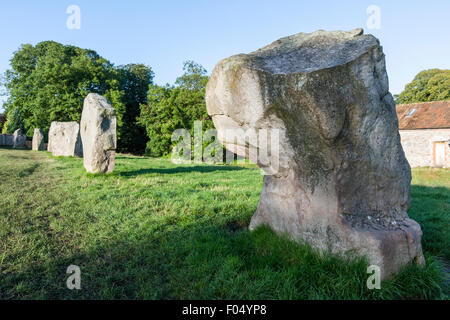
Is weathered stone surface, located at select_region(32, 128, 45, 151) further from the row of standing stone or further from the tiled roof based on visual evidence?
the tiled roof

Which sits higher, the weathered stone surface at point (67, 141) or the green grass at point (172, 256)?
the weathered stone surface at point (67, 141)

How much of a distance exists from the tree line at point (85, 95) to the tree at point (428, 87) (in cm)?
2993

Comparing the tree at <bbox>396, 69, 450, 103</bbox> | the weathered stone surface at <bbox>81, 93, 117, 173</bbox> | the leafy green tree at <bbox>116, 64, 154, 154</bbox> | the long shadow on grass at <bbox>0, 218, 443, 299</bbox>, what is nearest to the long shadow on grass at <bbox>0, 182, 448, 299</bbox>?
the long shadow on grass at <bbox>0, 218, 443, 299</bbox>

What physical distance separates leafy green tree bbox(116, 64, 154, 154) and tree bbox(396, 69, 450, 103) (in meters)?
35.8

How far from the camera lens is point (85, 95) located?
26500mm

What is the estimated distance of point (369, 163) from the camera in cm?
297

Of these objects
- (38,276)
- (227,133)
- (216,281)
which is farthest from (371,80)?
(38,276)

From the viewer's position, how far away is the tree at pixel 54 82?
25.6 meters

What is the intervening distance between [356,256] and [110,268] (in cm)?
261

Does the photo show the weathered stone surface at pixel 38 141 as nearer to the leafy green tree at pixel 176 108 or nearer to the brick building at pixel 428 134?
the leafy green tree at pixel 176 108

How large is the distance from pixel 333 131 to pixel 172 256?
2.28 meters

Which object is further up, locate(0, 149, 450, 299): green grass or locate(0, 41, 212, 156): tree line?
locate(0, 41, 212, 156): tree line

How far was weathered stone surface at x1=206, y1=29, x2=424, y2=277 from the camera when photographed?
2672 mm

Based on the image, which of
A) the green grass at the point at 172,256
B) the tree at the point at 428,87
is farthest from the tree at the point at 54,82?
the tree at the point at 428,87
